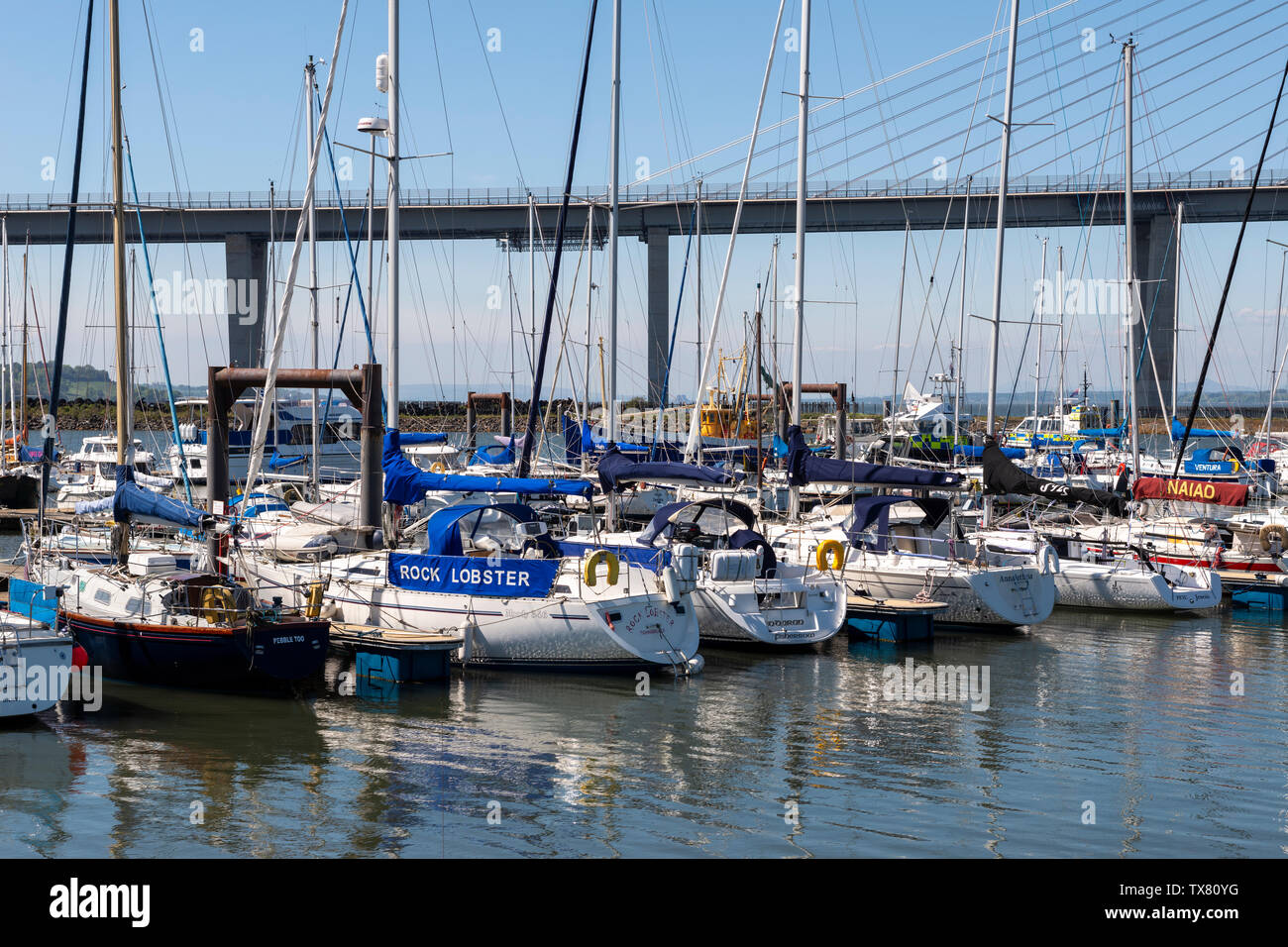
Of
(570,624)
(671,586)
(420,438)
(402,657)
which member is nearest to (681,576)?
(671,586)

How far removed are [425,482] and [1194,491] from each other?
64.5 ft

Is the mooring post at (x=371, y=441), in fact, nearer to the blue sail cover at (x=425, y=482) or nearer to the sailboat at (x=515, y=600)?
the blue sail cover at (x=425, y=482)

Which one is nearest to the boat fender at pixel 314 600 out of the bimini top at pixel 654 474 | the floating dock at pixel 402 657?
the floating dock at pixel 402 657

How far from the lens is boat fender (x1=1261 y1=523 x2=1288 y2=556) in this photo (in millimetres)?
29500

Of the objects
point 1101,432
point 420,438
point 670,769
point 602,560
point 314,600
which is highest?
point 1101,432

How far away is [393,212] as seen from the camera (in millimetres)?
24062

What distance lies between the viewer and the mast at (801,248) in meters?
28.7

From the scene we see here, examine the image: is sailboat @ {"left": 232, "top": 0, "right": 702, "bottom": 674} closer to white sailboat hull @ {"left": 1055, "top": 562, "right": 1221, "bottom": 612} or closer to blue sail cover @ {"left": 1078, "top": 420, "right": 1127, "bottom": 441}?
white sailboat hull @ {"left": 1055, "top": 562, "right": 1221, "bottom": 612}

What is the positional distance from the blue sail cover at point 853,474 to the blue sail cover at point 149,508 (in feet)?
42.4

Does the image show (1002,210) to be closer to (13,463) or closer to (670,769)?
(670,769)
